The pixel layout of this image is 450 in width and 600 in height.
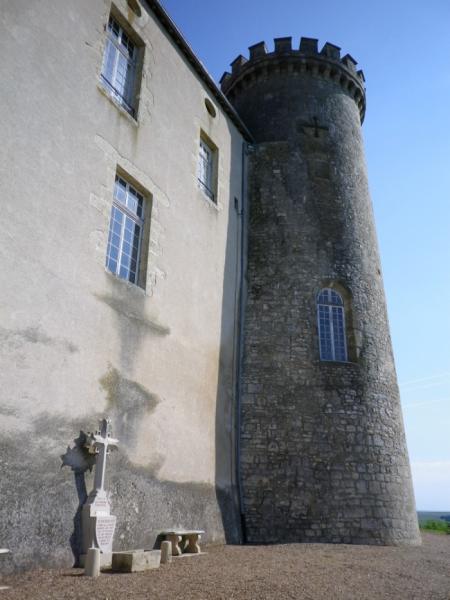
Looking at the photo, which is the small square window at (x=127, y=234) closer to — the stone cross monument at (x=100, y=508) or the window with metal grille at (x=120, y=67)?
the window with metal grille at (x=120, y=67)

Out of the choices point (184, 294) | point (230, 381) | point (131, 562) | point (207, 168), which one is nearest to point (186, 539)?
point (131, 562)

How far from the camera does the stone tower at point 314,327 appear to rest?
911 centimetres

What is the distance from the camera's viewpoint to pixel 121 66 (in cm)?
831

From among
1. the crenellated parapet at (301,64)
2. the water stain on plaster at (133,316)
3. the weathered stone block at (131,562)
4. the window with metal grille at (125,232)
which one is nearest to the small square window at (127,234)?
the window with metal grille at (125,232)

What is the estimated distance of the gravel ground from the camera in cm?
412

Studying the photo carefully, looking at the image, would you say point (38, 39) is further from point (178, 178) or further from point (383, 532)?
point (383, 532)

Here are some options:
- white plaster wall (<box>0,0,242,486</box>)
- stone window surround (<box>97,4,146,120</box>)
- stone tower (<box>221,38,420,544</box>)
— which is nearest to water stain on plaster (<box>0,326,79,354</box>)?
white plaster wall (<box>0,0,242,486</box>)

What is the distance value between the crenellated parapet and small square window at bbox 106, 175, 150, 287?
791cm

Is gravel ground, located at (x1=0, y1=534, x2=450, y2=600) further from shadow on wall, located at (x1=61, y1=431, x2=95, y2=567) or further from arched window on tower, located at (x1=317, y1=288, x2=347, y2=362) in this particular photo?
arched window on tower, located at (x1=317, y1=288, x2=347, y2=362)

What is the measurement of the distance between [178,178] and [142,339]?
131 inches

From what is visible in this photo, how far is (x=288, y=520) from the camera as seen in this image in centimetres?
886

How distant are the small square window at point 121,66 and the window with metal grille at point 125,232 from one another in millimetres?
1516

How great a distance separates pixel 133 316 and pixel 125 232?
141 centimetres

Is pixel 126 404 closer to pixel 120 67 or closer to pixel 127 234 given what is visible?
pixel 127 234
